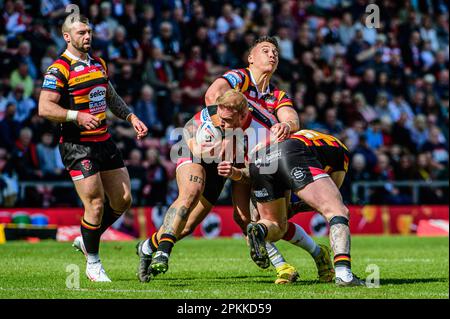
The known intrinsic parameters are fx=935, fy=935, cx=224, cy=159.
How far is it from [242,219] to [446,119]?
16293 mm

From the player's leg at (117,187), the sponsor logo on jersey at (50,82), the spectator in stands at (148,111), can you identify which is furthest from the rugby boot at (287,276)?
the spectator in stands at (148,111)

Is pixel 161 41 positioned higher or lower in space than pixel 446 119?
higher

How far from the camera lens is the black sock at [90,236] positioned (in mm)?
10242

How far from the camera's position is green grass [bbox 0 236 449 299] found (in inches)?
340

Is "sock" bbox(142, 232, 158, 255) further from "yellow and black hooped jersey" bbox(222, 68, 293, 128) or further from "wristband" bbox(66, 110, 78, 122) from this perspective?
"yellow and black hooped jersey" bbox(222, 68, 293, 128)

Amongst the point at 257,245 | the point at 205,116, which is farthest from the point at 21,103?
the point at 257,245

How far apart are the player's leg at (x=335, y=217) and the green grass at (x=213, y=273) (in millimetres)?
196

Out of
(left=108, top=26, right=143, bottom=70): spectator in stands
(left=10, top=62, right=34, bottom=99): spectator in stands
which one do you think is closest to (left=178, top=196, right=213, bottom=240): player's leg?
(left=10, top=62, right=34, bottom=99): spectator in stands

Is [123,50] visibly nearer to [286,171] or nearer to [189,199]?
[189,199]

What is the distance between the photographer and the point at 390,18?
27766mm

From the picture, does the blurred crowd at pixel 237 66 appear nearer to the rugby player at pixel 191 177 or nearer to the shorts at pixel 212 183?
the shorts at pixel 212 183

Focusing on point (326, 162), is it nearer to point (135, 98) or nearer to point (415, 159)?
point (135, 98)

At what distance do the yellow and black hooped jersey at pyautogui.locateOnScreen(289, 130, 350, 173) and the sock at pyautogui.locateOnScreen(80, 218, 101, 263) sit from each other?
2.41m

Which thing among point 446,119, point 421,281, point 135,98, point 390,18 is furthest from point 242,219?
point 390,18
